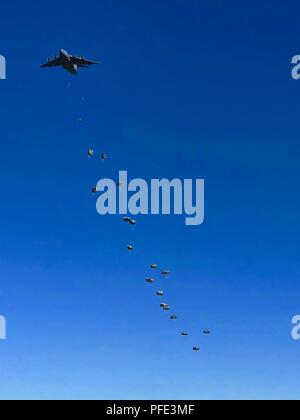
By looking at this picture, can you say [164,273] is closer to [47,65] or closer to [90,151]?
[90,151]

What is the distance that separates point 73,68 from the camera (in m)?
149

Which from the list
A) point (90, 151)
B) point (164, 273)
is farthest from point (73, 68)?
point (164, 273)
